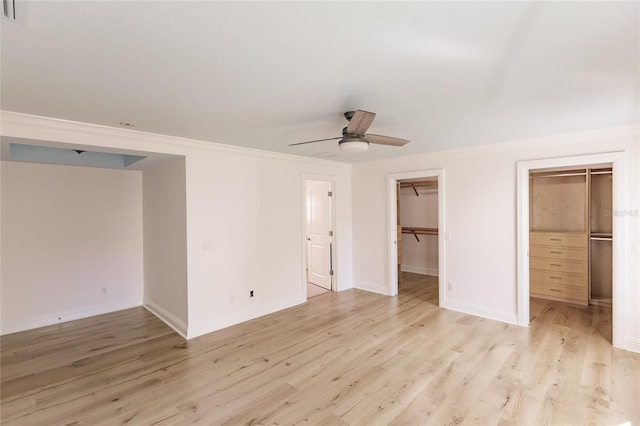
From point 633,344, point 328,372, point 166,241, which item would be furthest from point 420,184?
point 166,241

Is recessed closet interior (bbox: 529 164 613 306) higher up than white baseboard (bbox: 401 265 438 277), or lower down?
higher up

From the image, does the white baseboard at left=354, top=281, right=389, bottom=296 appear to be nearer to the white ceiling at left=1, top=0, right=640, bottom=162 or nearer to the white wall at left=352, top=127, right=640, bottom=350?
the white wall at left=352, top=127, right=640, bottom=350

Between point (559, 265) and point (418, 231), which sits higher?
point (418, 231)

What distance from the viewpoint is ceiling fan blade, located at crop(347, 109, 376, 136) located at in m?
2.30

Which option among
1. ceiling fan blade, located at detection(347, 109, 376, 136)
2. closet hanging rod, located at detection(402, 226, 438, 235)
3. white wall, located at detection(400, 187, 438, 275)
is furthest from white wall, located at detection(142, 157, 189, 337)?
white wall, located at detection(400, 187, 438, 275)

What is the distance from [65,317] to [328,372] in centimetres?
397

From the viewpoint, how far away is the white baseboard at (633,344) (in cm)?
323

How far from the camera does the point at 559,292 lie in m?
4.90

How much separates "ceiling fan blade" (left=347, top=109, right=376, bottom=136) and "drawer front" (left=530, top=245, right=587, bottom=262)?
167 inches

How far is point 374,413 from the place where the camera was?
7.57 ft

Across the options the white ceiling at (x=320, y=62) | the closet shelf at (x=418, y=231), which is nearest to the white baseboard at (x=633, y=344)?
the white ceiling at (x=320, y=62)

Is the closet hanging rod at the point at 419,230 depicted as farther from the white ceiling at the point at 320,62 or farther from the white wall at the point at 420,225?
the white ceiling at the point at 320,62

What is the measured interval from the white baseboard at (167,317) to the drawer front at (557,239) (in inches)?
216

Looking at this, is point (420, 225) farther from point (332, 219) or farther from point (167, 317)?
point (167, 317)
